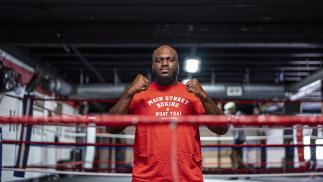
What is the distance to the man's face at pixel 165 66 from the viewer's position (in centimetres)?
223

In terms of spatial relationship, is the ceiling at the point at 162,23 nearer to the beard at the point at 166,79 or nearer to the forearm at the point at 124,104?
the beard at the point at 166,79

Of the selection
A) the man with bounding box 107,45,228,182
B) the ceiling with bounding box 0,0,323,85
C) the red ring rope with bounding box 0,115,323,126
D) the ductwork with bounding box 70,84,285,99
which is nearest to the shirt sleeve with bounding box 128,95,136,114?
the man with bounding box 107,45,228,182

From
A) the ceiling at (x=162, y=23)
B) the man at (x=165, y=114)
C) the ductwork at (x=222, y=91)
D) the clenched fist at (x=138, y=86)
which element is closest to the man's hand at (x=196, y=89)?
the man at (x=165, y=114)

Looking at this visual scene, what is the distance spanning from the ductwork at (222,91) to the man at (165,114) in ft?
21.9

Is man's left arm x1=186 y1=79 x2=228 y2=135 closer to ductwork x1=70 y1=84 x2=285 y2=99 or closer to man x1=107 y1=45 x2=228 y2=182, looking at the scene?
man x1=107 y1=45 x2=228 y2=182

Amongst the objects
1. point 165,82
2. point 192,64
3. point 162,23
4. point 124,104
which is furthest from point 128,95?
point 192,64

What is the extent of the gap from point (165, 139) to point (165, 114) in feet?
0.45

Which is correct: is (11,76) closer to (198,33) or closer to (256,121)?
(198,33)

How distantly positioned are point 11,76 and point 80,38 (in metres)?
1.09

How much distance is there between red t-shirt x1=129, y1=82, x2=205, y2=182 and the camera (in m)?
2.04

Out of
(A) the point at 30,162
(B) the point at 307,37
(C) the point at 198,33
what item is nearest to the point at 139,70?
(A) the point at 30,162

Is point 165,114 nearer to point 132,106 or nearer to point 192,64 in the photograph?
point 132,106

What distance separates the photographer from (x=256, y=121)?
5.07 ft

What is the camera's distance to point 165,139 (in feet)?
6.82
